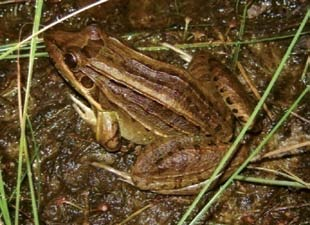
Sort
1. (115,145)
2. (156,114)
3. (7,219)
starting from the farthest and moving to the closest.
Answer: (115,145) → (156,114) → (7,219)

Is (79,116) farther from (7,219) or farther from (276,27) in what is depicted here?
(276,27)

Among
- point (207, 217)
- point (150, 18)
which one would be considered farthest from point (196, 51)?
point (207, 217)

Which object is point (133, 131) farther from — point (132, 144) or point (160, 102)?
point (160, 102)

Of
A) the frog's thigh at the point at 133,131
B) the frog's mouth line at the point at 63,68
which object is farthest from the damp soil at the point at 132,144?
the frog's mouth line at the point at 63,68

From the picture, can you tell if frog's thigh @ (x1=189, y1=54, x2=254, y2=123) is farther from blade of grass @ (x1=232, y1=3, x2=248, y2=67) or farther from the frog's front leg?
the frog's front leg

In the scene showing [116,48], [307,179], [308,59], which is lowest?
[307,179]

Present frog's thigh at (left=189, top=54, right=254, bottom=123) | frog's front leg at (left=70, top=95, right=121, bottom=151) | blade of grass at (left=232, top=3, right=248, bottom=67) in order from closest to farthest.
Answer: frog's thigh at (left=189, top=54, right=254, bottom=123), frog's front leg at (left=70, top=95, right=121, bottom=151), blade of grass at (left=232, top=3, right=248, bottom=67)

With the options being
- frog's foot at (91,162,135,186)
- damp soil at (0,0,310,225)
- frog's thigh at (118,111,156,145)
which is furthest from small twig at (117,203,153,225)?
frog's thigh at (118,111,156,145)
